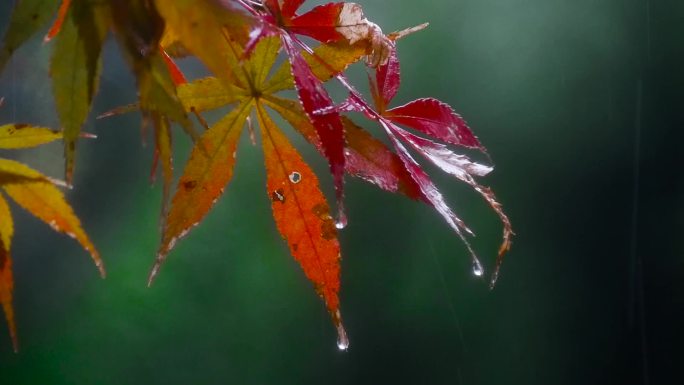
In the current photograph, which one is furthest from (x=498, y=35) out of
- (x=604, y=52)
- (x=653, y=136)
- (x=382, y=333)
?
(x=382, y=333)

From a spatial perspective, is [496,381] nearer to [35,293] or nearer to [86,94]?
[35,293]

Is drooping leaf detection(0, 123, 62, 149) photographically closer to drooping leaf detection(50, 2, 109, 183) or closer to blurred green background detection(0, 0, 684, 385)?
drooping leaf detection(50, 2, 109, 183)

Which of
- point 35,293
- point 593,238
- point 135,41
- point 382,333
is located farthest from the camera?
point 593,238

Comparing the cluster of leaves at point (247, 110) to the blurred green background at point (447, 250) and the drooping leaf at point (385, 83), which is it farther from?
the blurred green background at point (447, 250)

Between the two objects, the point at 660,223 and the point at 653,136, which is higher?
the point at 653,136

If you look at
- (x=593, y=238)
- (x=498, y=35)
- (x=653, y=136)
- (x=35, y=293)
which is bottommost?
(x=35, y=293)

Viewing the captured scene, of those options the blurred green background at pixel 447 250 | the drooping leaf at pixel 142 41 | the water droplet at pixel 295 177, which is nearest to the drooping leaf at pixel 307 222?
the water droplet at pixel 295 177
